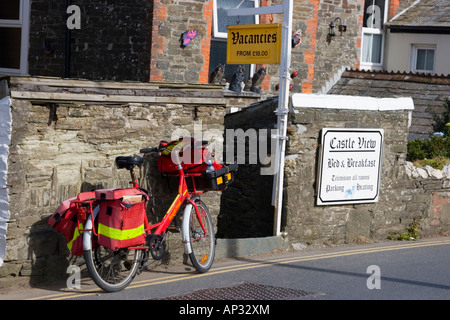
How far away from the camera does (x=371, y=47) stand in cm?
2014

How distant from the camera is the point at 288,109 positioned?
1050 centimetres

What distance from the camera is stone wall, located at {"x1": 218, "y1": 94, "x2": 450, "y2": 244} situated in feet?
35.1

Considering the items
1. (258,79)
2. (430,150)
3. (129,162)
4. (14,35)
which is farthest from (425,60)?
(129,162)

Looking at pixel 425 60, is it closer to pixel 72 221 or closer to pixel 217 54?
pixel 217 54

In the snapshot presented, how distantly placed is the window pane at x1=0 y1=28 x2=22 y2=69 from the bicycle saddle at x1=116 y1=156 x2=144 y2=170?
313 inches

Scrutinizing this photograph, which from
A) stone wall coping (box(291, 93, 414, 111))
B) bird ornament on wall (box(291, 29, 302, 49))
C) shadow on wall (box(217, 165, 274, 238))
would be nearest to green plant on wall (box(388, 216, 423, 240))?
stone wall coping (box(291, 93, 414, 111))

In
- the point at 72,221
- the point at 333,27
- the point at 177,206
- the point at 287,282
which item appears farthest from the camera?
the point at 333,27

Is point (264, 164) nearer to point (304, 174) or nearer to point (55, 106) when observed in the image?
point (304, 174)

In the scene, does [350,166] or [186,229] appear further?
[350,166]

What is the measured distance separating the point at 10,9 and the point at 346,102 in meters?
7.82

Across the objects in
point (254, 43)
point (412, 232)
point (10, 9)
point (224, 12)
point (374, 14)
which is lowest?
point (412, 232)

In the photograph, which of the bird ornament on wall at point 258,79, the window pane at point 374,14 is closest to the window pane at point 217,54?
the bird ornament on wall at point 258,79

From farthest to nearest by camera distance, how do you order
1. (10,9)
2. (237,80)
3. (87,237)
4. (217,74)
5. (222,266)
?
(10,9) → (237,80) → (217,74) → (222,266) → (87,237)

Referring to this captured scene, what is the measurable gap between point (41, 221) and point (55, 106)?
1.25 metres
